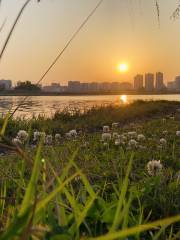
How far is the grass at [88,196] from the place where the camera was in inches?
41.2

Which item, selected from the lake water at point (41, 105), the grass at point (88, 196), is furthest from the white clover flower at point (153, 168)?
the lake water at point (41, 105)

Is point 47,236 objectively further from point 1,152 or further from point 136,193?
point 1,152

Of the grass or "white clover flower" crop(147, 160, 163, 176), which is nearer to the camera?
the grass

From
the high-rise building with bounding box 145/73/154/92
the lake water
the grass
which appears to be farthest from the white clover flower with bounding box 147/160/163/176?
the high-rise building with bounding box 145/73/154/92

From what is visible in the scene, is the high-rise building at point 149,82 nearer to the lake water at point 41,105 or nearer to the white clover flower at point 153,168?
the lake water at point 41,105

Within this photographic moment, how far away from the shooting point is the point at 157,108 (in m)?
19.5

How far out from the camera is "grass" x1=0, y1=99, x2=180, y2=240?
1.05 meters

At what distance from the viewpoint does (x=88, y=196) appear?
261 cm

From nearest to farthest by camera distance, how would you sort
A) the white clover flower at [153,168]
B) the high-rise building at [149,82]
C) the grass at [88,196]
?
the grass at [88,196]
the white clover flower at [153,168]
the high-rise building at [149,82]

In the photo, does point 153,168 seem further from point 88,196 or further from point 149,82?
point 149,82

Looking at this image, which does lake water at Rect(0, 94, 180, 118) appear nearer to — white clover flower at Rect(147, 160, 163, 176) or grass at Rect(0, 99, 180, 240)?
grass at Rect(0, 99, 180, 240)

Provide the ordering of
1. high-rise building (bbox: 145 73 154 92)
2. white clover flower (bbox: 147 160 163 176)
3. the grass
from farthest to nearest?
high-rise building (bbox: 145 73 154 92)
white clover flower (bbox: 147 160 163 176)
the grass

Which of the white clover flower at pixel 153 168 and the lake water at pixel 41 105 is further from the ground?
the white clover flower at pixel 153 168

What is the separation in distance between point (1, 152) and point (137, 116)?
9490 mm
